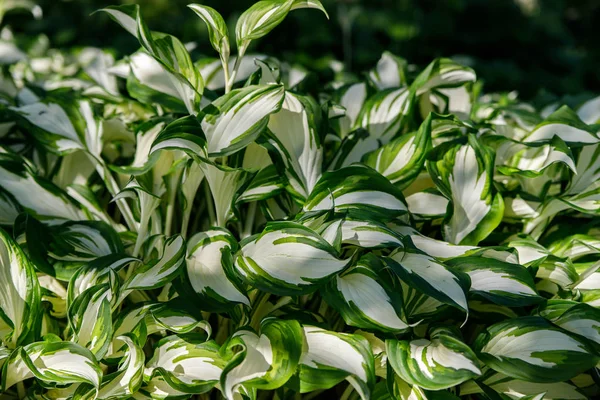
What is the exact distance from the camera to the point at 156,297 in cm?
96

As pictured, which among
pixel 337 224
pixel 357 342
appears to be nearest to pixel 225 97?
pixel 337 224

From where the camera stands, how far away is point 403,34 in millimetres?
3910

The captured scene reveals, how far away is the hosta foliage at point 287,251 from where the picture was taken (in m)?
0.76

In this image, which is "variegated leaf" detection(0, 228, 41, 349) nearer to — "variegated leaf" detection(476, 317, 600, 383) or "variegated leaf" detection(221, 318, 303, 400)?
"variegated leaf" detection(221, 318, 303, 400)

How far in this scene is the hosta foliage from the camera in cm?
76

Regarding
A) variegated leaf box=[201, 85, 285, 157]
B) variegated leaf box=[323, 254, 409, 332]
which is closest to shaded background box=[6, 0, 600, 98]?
A: variegated leaf box=[201, 85, 285, 157]

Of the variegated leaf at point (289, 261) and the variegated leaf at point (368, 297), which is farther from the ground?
the variegated leaf at point (289, 261)

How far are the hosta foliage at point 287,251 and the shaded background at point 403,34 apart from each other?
6.88 ft

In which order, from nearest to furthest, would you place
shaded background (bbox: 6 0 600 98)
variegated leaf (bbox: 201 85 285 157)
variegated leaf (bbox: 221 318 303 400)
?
variegated leaf (bbox: 221 318 303 400), variegated leaf (bbox: 201 85 285 157), shaded background (bbox: 6 0 600 98)

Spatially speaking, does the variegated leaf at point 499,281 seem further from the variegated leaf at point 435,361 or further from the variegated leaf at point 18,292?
the variegated leaf at point 18,292

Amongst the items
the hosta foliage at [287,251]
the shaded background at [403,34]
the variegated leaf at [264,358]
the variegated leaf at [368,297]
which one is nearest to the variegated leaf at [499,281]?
the hosta foliage at [287,251]

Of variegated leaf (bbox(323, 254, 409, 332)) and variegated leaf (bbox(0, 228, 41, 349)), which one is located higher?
variegated leaf (bbox(323, 254, 409, 332))

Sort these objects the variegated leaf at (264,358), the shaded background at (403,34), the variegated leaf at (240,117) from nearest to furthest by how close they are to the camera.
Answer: the variegated leaf at (264,358), the variegated leaf at (240,117), the shaded background at (403,34)

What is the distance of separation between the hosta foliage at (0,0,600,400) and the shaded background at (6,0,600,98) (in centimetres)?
210
